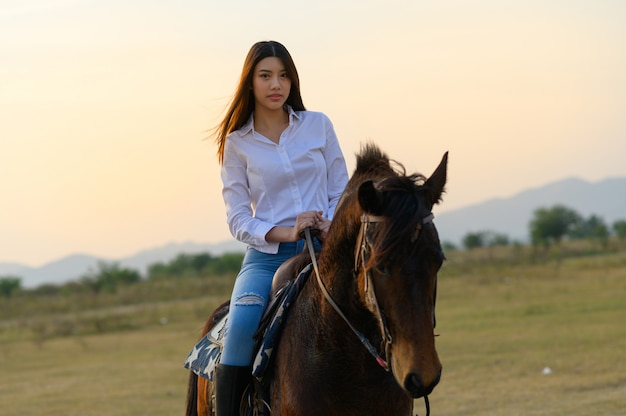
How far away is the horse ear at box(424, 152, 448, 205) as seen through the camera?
3643mm

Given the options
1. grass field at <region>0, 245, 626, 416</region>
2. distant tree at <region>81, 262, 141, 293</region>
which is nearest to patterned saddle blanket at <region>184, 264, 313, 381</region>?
grass field at <region>0, 245, 626, 416</region>

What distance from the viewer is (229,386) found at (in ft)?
15.0

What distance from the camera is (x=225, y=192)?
4859 millimetres

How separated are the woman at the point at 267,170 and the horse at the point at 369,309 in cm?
29

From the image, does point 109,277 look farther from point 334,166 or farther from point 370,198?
point 370,198

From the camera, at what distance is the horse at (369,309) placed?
10.9ft

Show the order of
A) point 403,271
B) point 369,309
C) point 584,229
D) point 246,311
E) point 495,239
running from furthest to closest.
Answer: point 584,229, point 495,239, point 246,311, point 369,309, point 403,271

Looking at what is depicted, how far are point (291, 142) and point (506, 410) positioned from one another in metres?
7.47

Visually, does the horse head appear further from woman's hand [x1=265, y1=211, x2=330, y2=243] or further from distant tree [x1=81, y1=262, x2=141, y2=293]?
distant tree [x1=81, y1=262, x2=141, y2=293]

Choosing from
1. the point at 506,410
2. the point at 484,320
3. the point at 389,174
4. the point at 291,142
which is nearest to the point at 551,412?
the point at 506,410

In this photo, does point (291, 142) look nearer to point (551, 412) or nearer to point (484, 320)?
point (551, 412)

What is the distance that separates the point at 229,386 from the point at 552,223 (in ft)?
233

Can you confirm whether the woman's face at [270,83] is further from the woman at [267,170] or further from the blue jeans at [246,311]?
the blue jeans at [246,311]

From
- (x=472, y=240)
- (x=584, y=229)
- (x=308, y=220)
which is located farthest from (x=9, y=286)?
(x=584, y=229)
